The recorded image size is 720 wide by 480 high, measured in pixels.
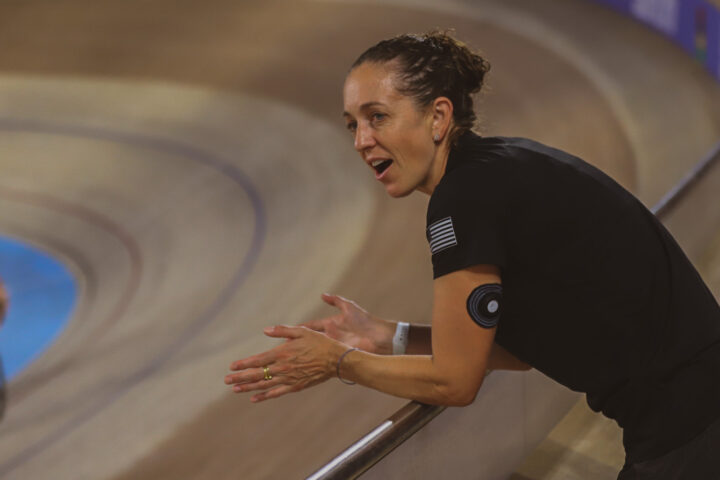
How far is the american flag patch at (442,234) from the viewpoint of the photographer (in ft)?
4.44

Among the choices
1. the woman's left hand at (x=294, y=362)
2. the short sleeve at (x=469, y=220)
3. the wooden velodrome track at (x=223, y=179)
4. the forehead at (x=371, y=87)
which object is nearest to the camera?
the short sleeve at (x=469, y=220)

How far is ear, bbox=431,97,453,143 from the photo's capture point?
4.89 ft

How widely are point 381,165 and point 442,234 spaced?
0.75 ft

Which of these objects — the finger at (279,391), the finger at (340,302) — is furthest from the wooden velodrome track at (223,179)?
the finger at (279,391)

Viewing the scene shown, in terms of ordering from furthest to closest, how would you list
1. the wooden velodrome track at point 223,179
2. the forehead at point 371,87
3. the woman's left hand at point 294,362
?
the wooden velodrome track at point 223,179 < the woman's left hand at point 294,362 < the forehead at point 371,87

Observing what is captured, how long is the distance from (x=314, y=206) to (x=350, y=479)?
4.28 m

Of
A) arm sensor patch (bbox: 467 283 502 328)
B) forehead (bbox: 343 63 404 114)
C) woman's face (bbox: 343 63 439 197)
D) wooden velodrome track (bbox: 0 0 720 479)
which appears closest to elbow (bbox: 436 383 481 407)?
arm sensor patch (bbox: 467 283 502 328)

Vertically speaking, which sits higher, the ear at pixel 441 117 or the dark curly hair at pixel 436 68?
the dark curly hair at pixel 436 68

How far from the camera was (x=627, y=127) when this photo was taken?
668cm

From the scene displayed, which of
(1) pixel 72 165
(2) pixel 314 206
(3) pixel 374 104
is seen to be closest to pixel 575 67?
(2) pixel 314 206

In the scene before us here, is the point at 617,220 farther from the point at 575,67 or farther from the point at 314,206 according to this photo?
the point at 575,67

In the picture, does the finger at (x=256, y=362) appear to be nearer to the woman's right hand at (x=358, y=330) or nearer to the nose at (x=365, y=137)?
the woman's right hand at (x=358, y=330)

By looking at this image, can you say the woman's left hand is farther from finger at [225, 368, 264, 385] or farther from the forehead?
the forehead

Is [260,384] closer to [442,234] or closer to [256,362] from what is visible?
[256,362]
